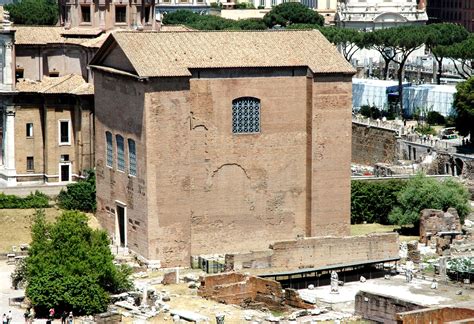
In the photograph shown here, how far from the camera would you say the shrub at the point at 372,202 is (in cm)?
7150

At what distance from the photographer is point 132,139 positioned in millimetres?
63875

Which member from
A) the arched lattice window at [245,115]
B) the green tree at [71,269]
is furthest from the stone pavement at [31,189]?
the green tree at [71,269]

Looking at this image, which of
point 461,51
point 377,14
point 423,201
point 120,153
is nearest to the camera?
point 120,153

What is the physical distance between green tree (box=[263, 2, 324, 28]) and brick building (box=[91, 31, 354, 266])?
250 feet

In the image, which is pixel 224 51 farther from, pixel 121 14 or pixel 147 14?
pixel 147 14

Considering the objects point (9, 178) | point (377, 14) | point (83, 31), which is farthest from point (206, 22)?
point (9, 178)

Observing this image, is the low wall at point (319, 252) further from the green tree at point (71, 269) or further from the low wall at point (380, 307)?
the low wall at point (380, 307)

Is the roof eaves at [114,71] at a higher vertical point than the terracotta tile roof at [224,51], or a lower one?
lower

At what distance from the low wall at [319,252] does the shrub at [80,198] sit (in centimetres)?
1101

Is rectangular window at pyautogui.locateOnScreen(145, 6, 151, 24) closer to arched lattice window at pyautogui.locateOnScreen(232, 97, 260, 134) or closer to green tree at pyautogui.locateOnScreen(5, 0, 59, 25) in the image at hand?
arched lattice window at pyautogui.locateOnScreen(232, 97, 260, 134)

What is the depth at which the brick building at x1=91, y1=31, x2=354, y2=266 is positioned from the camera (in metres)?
62.8

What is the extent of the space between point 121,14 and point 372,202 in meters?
19.7

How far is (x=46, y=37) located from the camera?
83.4 meters

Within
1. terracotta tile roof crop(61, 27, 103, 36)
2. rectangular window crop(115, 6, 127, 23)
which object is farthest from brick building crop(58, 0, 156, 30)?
terracotta tile roof crop(61, 27, 103, 36)
